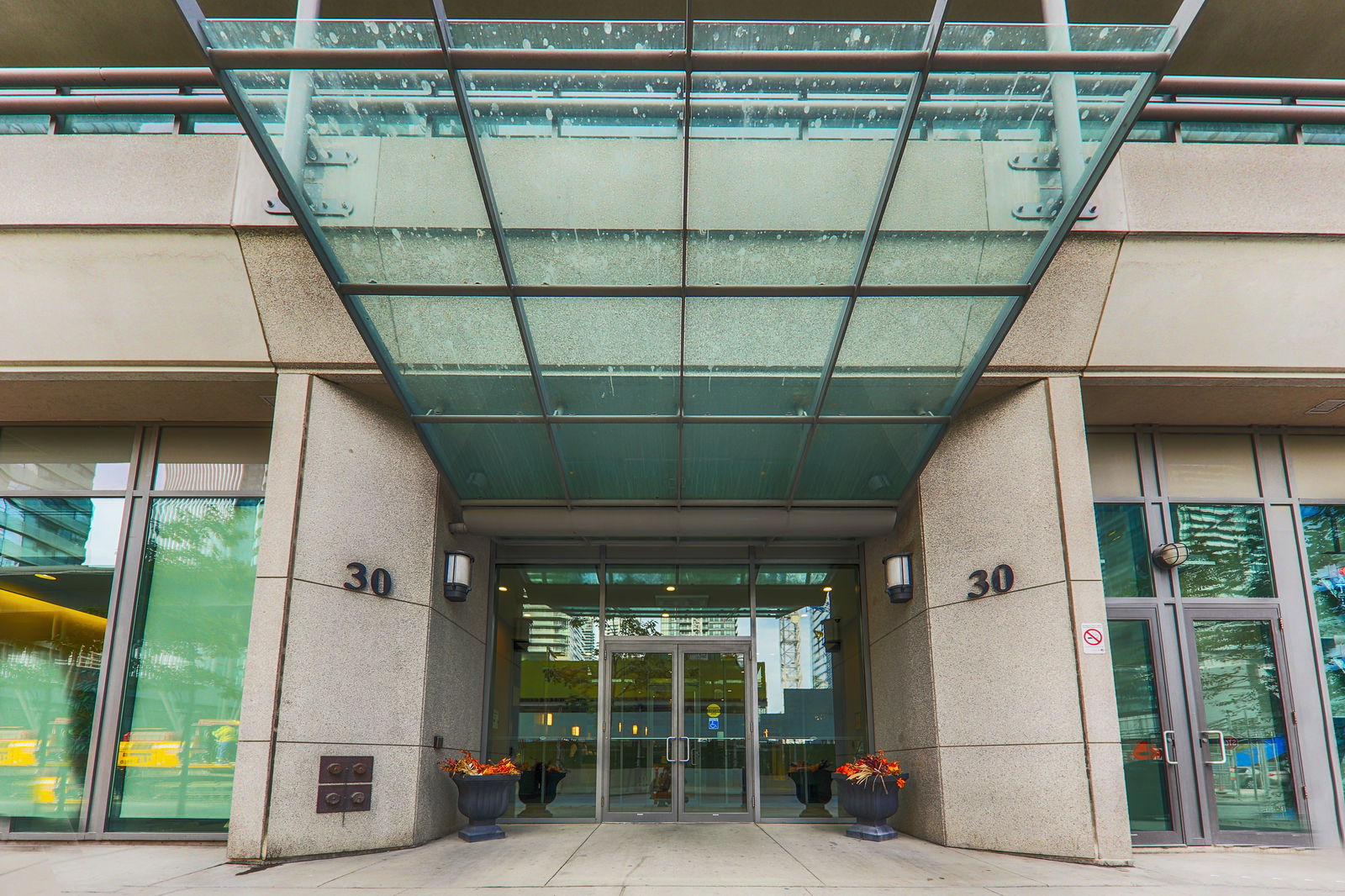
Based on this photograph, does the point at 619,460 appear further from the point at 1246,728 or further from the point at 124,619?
the point at 1246,728

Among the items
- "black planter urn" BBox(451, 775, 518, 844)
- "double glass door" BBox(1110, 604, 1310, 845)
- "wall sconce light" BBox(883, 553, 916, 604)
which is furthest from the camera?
"wall sconce light" BBox(883, 553, 916, 604)

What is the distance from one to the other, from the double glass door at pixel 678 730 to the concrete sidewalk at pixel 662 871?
158 cm

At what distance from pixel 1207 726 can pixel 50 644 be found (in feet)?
39.5

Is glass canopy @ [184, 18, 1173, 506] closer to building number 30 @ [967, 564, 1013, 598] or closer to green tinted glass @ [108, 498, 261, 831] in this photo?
building number 30 @ [967, 564, 1013, 598]

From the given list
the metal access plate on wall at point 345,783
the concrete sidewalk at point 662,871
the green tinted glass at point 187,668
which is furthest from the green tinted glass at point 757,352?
the green tinted glass at point 187,668

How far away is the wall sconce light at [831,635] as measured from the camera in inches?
439

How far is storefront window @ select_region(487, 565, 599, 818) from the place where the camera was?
34.4 feet

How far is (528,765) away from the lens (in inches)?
415

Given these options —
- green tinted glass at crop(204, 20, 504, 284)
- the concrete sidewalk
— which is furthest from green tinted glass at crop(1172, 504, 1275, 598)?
green tinted glass at crop(204, 20, 504, 284)

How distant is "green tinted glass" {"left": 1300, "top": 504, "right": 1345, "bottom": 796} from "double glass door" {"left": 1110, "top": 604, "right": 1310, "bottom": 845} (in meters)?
0.66

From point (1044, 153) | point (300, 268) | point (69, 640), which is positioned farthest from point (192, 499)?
point (1044, 153)

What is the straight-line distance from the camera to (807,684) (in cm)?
1100

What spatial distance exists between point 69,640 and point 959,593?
929 centimetres

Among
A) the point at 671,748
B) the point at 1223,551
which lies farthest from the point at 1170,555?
the point at 671,748
